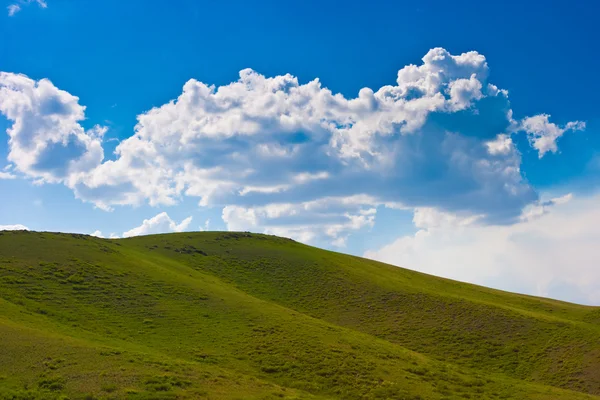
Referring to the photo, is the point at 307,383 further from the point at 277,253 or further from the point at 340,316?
the point at 277,253

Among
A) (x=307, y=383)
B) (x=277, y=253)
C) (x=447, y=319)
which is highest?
(x=277, y=253)

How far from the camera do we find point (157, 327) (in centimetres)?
5122

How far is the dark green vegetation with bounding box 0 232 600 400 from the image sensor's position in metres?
35.7

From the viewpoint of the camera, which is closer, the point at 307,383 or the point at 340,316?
the point at 307,383

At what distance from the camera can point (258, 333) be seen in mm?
50594

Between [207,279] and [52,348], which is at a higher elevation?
[207,279]

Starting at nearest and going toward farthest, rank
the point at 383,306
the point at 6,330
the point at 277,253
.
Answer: the point at 6,330 < the point at 383,306 < the point at 277,253

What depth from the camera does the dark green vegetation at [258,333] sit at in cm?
3572

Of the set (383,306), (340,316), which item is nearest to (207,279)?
(340,316)

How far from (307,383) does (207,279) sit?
4003 centimetres

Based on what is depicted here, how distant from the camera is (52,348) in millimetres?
38188

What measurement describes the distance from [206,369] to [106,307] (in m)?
22.5

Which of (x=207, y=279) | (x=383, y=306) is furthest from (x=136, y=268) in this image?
(x=383, y=306)

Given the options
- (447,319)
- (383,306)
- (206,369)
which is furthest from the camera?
(383,306)
